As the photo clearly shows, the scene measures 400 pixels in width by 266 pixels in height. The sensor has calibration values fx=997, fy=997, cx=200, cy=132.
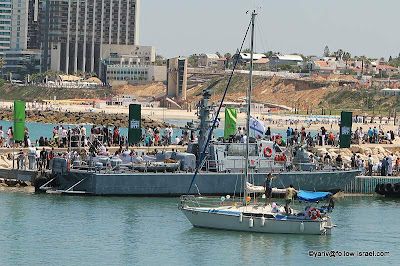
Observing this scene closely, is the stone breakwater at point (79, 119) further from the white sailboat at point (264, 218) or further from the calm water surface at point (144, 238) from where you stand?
the white sailboat at point (264, 218)

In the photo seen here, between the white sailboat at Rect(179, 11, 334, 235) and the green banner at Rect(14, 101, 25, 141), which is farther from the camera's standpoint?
the green banner at Rect(14, 101, 25, 141)

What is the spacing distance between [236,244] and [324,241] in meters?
3.27

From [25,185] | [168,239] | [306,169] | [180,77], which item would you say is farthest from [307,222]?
[180,77]

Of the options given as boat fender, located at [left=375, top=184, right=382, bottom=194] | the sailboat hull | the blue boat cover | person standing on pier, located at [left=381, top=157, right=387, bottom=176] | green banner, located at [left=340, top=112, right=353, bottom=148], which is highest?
green banner, located at [left=340, top=112, right=353, bottom=148]

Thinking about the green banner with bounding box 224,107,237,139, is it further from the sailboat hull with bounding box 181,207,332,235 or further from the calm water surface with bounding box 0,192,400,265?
the sailboat hull with bounding box 181,207,332,235

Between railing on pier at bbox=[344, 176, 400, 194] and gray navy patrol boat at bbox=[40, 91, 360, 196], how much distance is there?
464 centimetres

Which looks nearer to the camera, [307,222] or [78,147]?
[307,222]

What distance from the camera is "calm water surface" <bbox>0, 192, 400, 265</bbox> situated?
3297 centimetres

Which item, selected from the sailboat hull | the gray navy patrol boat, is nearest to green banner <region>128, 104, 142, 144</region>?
the gray navy patrol boat

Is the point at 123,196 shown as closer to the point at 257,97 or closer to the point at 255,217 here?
the point at 255,217

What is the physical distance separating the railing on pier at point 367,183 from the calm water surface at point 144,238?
500 cm

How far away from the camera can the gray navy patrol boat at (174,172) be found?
43.3 metres

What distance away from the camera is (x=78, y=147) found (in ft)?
162

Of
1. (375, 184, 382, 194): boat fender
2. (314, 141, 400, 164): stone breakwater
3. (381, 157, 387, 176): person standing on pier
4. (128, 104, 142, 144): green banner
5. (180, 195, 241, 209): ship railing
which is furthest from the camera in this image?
(314, 141, 400, 164): stone breakwater
